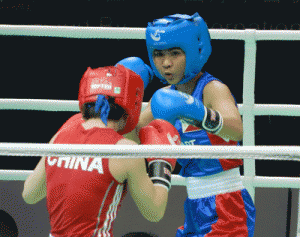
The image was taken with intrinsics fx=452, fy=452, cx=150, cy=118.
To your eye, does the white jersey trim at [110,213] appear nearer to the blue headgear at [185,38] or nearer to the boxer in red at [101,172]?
the boxer in red at [101,172]

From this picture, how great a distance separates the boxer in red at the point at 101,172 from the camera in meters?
0.92

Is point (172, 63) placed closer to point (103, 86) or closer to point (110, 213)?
point (103, 86)

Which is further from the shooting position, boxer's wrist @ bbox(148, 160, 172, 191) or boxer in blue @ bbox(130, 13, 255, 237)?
boxer in blue @ bbox(130, 13, 255, 237)

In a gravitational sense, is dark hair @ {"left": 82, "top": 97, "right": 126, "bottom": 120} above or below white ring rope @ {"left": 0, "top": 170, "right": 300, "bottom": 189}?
below

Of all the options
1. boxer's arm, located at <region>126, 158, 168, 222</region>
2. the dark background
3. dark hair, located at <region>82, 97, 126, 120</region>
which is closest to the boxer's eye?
dark hair, located at <region>82, 97, 126, 120</region>

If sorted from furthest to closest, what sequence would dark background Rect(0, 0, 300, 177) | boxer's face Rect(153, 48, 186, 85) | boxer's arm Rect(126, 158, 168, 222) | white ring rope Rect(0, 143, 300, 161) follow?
dark background Rect(0, 0, 300, 177)
boxer's face Rect(153, 48, 186, 85)
boxer's arm Rect(126, 158, 168, 222)
white ring rope Rect(0, 143, 300, 161)

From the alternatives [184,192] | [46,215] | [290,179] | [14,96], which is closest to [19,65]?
[14,96]

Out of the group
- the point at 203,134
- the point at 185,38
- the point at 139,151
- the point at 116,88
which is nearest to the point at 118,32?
the point at 185,38

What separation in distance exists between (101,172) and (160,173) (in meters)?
0.12

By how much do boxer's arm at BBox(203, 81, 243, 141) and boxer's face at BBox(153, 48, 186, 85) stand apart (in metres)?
0.09

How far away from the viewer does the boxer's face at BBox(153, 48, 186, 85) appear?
1.27 m

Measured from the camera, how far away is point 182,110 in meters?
1.12

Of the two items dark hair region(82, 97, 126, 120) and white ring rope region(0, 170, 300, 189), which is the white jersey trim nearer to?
dark hair region(82, 97, 126, 120)

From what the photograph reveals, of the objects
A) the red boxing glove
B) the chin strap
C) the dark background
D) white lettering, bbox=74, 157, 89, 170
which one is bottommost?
white lettering, bbox=74, 157, 89, 170
